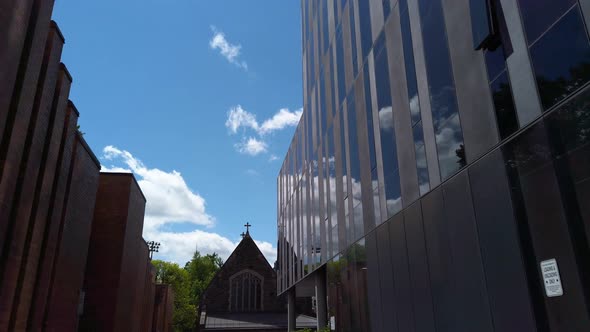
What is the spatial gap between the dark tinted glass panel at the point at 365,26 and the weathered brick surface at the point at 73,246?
10834 millimetres

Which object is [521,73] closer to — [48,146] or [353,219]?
[353,219]

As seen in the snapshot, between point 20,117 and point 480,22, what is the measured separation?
34.0ft

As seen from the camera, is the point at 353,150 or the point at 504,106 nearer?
the point at 504,106

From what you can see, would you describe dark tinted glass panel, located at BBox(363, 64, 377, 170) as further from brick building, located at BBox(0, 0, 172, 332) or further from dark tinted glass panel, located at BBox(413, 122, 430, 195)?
brick building, located at BBox(0, 0, 172, 332)

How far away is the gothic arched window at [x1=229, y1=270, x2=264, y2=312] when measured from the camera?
5684 cm

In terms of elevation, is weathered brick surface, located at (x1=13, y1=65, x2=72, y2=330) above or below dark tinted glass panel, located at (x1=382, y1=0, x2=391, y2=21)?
below

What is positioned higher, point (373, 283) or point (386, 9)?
point (386, 9)

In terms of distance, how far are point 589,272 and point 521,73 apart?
3.54 meters

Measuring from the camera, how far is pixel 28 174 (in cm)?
1052

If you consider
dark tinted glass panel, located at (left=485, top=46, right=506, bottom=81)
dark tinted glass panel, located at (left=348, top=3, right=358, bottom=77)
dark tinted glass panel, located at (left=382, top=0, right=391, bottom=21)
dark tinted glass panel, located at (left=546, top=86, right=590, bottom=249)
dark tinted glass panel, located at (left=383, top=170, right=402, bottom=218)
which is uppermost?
dark tinted glass panel, located at (left=348, top=3, right=358, bottom=77)

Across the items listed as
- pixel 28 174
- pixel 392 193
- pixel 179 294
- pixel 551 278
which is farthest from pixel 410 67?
pixel 179 294

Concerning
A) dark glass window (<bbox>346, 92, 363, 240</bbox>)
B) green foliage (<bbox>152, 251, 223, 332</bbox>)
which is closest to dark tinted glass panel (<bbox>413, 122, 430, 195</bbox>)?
dark glass window (<bbox>346, 92, 363, 240</bbox>)

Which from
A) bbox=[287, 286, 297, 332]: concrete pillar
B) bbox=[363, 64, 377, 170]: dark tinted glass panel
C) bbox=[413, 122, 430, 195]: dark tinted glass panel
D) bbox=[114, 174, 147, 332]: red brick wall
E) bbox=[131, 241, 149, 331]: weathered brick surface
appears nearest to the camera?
→ bbox=[413, 122, 430, 195]: dark tinted glass panel

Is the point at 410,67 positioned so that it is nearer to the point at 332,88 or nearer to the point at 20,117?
the point at 332,88
